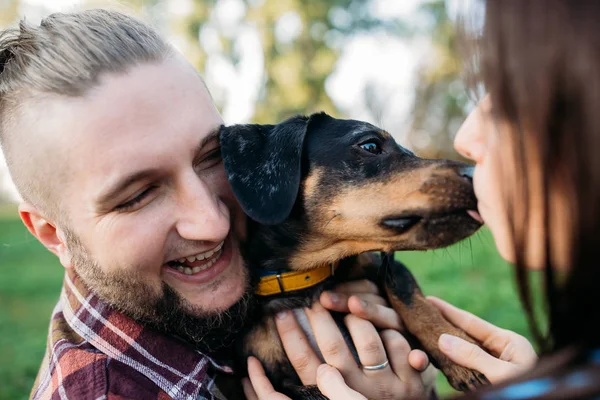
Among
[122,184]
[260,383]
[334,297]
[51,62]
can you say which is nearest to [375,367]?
[334,297]

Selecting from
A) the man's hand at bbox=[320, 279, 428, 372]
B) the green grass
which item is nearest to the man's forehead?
the man's hand at bbox=[320, 279, 428, 372]

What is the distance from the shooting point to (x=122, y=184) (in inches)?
Answer: 76.0

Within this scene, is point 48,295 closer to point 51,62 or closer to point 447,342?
point 51,62

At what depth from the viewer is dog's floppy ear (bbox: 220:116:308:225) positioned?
2.25 metres

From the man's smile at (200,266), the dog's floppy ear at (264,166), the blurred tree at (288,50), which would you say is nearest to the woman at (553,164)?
the dog's floppy ear at (264,166)

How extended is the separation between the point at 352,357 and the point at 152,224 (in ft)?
3.22

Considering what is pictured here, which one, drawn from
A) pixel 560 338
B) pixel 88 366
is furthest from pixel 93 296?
pixel 560 338

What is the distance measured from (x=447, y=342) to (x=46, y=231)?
1.69 m

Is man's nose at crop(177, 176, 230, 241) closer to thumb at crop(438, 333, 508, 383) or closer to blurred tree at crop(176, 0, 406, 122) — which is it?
thumb at crop(438, 333, 508, 383)

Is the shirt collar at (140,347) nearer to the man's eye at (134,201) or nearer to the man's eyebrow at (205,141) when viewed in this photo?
the man's eye at (134,201)

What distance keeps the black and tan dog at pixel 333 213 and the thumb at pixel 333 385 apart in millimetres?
162

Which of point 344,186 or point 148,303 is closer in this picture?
point 148,303

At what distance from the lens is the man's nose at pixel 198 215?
198cm

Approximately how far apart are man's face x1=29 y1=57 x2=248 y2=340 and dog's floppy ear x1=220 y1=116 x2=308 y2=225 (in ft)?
0.45
